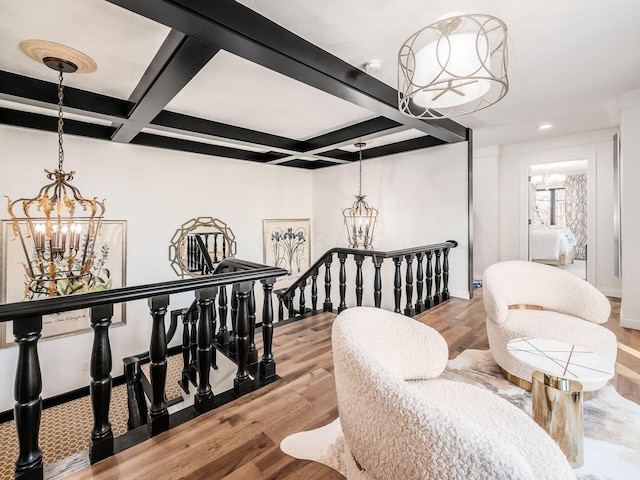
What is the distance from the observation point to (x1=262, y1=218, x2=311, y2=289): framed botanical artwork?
5.76m

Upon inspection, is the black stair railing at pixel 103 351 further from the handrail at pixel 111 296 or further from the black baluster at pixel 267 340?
the black baluster at pixel 267 340

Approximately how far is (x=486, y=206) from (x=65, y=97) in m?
5.73

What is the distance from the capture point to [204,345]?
1753 millimetres

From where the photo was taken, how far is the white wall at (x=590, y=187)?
169 inches

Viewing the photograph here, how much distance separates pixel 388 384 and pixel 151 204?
4.61 metres

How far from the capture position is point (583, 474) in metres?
1.30

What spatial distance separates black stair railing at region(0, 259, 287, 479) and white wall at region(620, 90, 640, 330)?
11.8 feet

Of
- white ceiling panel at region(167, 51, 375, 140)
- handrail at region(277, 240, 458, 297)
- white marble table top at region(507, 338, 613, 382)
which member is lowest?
white marble table top at region(507, 338, 613, 382)

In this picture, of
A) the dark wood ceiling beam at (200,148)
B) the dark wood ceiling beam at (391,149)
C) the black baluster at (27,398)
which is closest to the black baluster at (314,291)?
the black baluster at (27,398)

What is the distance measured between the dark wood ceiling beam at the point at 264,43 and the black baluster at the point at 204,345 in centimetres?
142

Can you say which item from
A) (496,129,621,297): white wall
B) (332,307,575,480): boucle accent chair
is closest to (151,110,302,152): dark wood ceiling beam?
(332,307,575,480): boucle accent chair

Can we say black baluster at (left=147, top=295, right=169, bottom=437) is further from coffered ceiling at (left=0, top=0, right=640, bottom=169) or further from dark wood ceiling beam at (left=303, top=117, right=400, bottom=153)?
dark wood ceiling beam at (left=303, top=117, right=400, bottom=153)

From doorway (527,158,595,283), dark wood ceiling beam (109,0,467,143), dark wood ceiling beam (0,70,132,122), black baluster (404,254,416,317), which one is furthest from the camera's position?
doorway (527,158,595,283)

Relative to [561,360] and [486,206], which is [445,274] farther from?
[561,360]
